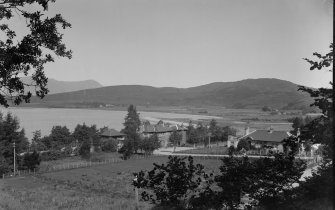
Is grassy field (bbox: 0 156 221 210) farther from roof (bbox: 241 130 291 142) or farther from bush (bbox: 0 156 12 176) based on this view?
roof (bbox: 241 130 291 142)

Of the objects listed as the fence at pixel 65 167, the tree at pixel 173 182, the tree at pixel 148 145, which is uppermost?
the tree at pixel 173 182

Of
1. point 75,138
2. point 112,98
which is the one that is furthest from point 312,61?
point 112,98

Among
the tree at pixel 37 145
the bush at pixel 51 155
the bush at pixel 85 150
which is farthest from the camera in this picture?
the bush at pixel 85 150

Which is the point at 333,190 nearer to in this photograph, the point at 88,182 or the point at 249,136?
the point at 88,182

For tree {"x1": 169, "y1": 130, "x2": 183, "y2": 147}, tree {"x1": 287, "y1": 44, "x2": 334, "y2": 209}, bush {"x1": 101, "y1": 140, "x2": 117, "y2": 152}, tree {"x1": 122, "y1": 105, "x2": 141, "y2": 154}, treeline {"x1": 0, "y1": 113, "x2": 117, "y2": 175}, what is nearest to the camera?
tree {"x1": 287, "y1": 44, "x2": 334, "y2": 209}

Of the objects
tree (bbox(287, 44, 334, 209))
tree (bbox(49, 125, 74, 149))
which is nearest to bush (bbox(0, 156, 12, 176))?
tree (bbox(49, 125, 74, 149))

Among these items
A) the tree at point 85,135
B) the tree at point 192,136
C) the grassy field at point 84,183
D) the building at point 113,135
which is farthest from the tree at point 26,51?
the tree at point 192,136

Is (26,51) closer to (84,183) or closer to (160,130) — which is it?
(84,183)

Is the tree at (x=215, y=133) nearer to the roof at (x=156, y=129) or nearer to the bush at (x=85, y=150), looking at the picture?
the roof at (x=156, y=129)
